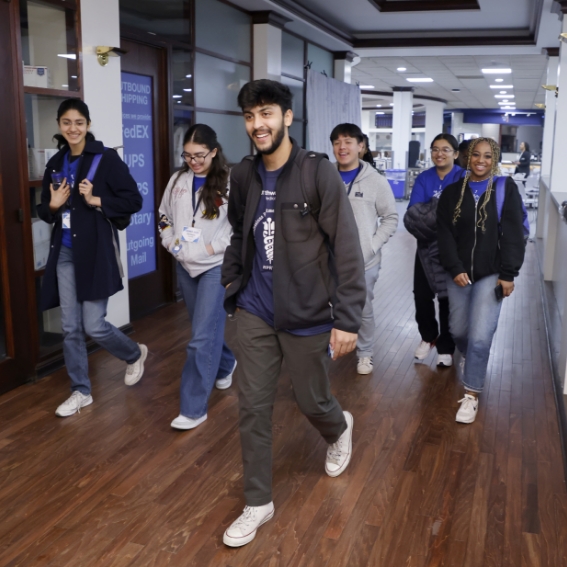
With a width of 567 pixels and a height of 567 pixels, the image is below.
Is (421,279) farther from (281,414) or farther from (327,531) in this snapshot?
(327,531)

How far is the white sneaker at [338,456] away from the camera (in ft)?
9.74

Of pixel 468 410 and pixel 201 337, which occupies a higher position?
pixel 201 337

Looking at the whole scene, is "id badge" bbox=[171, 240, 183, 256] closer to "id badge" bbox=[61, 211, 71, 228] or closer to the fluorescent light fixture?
"id badge" bbox=[61, 211, 71, 228]

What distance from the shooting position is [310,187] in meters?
2.36

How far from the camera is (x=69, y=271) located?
3.50 m

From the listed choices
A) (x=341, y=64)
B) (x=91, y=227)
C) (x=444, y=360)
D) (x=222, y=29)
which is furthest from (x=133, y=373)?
(x=341, y=64)

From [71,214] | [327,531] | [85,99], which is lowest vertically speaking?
[327,531]

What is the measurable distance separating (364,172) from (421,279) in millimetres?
848

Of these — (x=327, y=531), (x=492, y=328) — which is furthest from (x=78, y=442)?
(x=492, y=328)

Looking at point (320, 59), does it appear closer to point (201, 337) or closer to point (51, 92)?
point (51, 92)

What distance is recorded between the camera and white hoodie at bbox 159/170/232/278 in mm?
3303

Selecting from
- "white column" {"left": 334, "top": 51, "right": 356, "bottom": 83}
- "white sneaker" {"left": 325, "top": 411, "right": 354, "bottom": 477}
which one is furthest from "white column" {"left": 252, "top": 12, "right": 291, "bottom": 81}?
"white sneaker" {"left": 325, "top": 411, "right": 354, "bottom": 477}

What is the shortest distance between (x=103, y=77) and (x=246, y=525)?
3.23 metres

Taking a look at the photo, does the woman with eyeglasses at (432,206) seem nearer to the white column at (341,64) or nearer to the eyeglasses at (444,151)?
the eyeglasses at (444,151)
